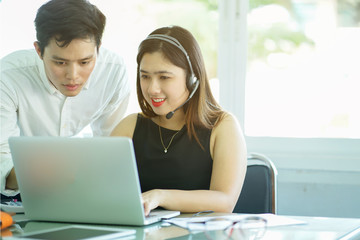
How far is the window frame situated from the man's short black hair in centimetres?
104

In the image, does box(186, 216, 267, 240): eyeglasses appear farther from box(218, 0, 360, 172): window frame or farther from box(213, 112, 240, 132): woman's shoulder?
box(218, 0, 360, 172): window frame

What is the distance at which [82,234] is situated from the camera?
1.14 m

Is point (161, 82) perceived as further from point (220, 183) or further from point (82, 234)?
point (82, 234)

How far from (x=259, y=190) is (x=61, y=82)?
85 cm

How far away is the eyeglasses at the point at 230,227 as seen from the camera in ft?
3.84

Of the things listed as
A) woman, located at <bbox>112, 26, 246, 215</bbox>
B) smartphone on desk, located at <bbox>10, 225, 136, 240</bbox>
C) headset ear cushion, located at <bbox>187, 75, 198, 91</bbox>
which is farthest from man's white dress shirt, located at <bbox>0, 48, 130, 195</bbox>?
smartphone on desk, located at <bbox>10, 225, 136, 240</bbox>

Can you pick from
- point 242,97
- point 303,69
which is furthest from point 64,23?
point 303,69

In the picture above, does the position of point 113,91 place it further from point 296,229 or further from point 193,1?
point 296,229

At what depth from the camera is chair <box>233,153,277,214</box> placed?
1831 mm

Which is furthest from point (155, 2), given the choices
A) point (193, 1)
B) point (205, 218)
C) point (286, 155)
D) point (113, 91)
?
point (205, 218)

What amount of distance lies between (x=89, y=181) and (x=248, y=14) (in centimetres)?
174

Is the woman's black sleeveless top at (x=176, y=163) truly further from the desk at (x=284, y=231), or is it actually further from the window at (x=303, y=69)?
the window at (x=303, y=69)

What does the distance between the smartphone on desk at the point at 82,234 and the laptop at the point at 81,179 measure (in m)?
0.07

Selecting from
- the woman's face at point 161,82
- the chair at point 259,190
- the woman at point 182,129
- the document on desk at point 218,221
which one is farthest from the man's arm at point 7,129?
the chair at point 259,190
